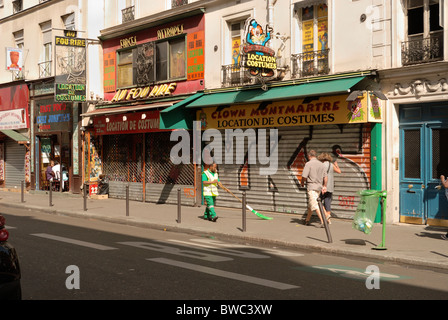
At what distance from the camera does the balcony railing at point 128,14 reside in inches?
803

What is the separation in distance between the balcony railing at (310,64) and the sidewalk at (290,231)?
401 cm

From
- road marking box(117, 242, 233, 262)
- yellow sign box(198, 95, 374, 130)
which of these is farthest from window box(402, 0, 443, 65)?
road marking box(117, 242, 233, 262)

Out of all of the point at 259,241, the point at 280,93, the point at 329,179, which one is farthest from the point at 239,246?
the point at 280,93

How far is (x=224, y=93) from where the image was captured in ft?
54.2

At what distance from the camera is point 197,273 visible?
24.2 ft

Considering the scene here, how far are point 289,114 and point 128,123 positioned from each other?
7264mm

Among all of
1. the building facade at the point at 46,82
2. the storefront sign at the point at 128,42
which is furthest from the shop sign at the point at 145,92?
the storefront sign at the point at 128,42

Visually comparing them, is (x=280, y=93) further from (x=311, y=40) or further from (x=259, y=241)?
(x=259, y=241)

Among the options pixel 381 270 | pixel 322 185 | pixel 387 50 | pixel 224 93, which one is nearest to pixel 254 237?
pixel 322 185

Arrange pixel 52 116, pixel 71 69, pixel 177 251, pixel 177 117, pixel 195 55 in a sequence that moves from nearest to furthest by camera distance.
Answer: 1. pixel 177 251
2. pixel 177 117
3. pixel 195 55
4. pixel 71 69
5. pixel 52 116

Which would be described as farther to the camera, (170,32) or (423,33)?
(170,32)

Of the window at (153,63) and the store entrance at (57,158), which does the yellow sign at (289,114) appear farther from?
the store entrance at (57,158)
